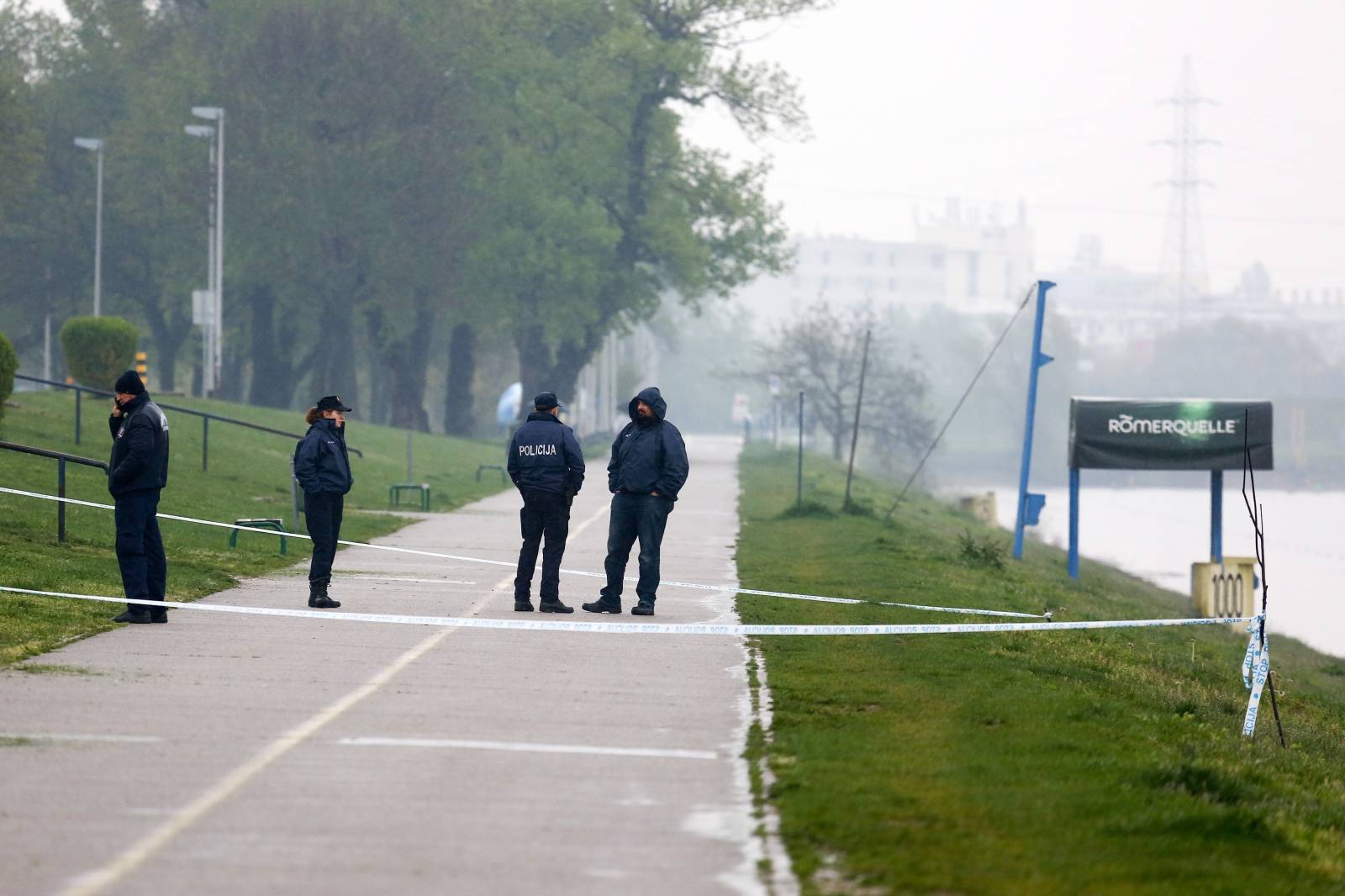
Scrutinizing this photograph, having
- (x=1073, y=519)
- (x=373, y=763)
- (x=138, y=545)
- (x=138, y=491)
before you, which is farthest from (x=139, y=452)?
(x=1073, y=519)

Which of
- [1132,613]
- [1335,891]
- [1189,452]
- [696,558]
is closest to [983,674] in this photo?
[1335,891]

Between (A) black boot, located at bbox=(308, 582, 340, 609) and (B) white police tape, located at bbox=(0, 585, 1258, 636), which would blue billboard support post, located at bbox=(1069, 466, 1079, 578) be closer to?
(B) white police tape, located at bbox=(0, 585, 1258, 636)

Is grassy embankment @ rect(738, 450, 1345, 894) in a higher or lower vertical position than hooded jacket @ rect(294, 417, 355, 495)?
lower

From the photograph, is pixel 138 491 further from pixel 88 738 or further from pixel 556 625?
pixel 88 738

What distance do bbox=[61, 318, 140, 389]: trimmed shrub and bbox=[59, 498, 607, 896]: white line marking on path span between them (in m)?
23.6

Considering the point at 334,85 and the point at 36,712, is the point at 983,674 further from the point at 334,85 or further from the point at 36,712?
the point at 334,85

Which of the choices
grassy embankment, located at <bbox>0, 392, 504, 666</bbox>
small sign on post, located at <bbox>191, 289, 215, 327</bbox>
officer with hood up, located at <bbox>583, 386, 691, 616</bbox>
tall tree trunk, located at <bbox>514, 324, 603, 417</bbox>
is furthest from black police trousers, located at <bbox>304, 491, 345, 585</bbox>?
tall tree trunk, located at <bbox>514, 324, 603, 417</bbox>

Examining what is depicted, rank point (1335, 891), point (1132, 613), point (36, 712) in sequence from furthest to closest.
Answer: point (1132, 613)
point (36, 712)
point (1335, 891)

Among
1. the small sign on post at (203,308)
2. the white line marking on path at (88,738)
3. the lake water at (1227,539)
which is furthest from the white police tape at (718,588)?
the small sign on post at (203,308)

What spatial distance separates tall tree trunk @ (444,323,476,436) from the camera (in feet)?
212

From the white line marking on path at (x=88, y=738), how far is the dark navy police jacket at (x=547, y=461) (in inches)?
270

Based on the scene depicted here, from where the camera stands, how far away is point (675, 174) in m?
61.4

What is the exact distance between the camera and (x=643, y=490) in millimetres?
16250

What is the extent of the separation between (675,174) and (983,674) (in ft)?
162
